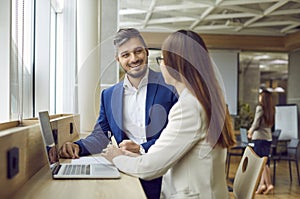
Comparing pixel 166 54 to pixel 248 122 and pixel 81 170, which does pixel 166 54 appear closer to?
pixel 81 170

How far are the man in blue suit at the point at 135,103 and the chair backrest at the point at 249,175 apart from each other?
36 centimetres

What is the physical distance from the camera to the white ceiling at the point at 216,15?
574 centimetres

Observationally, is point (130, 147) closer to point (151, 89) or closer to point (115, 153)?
point (115, 153)

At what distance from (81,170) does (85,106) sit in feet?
5.92

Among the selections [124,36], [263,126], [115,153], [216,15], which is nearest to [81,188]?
[115,153]

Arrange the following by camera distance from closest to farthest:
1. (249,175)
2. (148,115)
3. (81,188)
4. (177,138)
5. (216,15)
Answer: (81,188) → (177,138) → (249,175) → (148,115) → (216,15)

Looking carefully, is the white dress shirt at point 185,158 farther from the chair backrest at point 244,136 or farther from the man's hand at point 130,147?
the chair backrest at point 244,136

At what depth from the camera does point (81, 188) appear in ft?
3.96

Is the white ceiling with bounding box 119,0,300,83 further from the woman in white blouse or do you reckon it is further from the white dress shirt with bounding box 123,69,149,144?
the woman in white blouse

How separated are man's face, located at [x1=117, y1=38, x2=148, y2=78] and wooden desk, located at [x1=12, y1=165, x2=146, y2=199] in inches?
23.7

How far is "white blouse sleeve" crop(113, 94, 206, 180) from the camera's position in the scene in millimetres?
1321

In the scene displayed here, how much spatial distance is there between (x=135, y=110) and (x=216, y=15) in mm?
5159

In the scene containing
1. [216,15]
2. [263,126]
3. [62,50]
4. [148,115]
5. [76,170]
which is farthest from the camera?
[216,15]

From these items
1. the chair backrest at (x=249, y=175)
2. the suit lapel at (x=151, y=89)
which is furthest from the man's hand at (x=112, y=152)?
the chair backrest at (x=249, y=175)
